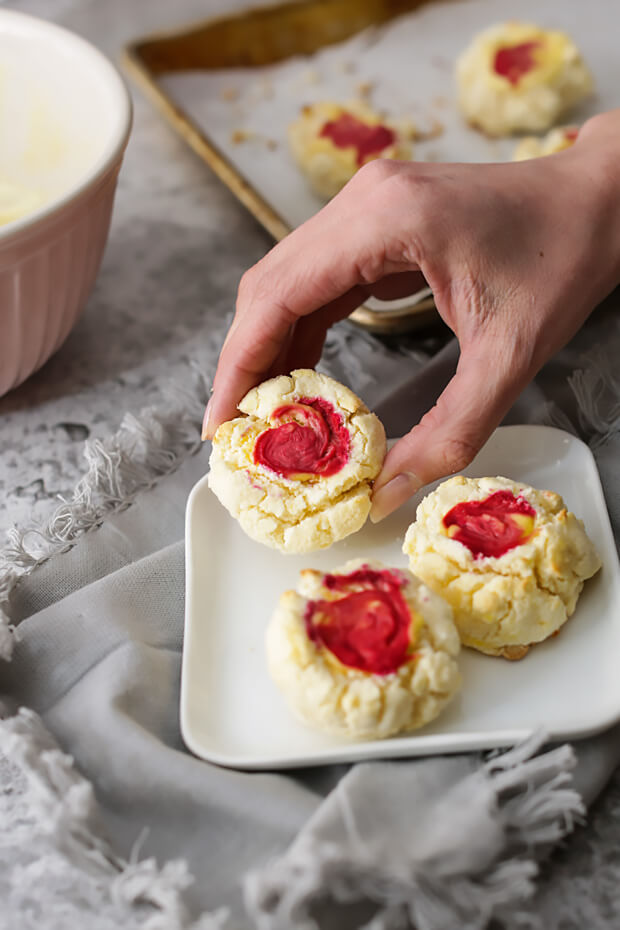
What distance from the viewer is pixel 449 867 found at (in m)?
0.86

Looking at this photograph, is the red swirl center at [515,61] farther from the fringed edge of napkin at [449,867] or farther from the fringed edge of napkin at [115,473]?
the fringed edge of napkin at [449,867]

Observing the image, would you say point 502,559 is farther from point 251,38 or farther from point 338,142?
point 251,38

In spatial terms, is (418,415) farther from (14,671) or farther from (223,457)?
(14,671)

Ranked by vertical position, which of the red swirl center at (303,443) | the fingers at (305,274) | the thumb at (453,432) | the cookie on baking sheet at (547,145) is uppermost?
the fingers at (305,274)

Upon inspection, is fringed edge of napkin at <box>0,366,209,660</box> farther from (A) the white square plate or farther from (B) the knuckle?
(B) the knuckle

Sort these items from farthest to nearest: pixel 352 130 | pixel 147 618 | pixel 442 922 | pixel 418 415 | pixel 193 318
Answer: pixel 352 130 < pixel 193 318 < pixel 418 415 < pixel 147 618 < pixel 442 922

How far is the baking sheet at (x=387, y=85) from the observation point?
6.47 ft

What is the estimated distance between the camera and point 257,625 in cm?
111

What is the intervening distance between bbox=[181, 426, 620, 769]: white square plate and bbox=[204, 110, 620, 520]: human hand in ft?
0.44

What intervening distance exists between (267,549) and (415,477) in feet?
0.69

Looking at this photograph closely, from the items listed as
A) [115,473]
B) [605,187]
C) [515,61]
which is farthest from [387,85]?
[115,473]

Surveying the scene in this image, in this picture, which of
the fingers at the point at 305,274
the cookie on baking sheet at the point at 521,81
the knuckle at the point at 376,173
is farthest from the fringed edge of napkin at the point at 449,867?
the cookie on baking sheet at the point at 521,81

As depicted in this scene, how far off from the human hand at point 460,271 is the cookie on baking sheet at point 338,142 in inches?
23.6

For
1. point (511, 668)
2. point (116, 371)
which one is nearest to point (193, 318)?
point (116, 371)
